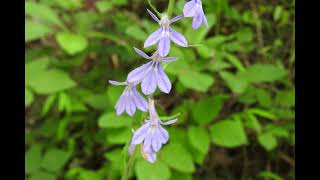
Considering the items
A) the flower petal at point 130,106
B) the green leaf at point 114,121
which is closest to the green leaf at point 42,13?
the green leaf at point 114,121

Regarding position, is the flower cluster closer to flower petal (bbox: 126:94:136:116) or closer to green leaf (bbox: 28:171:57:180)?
flower petal (bbox: 126:94:136:116)

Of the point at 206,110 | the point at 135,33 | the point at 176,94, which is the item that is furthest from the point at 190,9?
the point at 176,94

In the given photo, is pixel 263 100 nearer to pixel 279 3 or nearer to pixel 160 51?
pixel 279 3

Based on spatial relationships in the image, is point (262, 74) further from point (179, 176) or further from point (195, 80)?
point (179, 176)

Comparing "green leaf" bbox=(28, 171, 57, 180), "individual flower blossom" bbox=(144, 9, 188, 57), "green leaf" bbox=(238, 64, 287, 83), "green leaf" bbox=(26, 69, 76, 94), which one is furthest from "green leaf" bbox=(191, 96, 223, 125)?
"individual flower blossom" bbox=(144, 9, 188, 57)

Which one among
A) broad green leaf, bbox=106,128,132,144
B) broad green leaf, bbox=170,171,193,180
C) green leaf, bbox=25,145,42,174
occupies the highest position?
broad green leaf, bbox=106,128,132,144

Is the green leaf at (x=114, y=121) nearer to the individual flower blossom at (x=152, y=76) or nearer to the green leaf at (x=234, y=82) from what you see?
the green leaf at (x=234, y=82)
